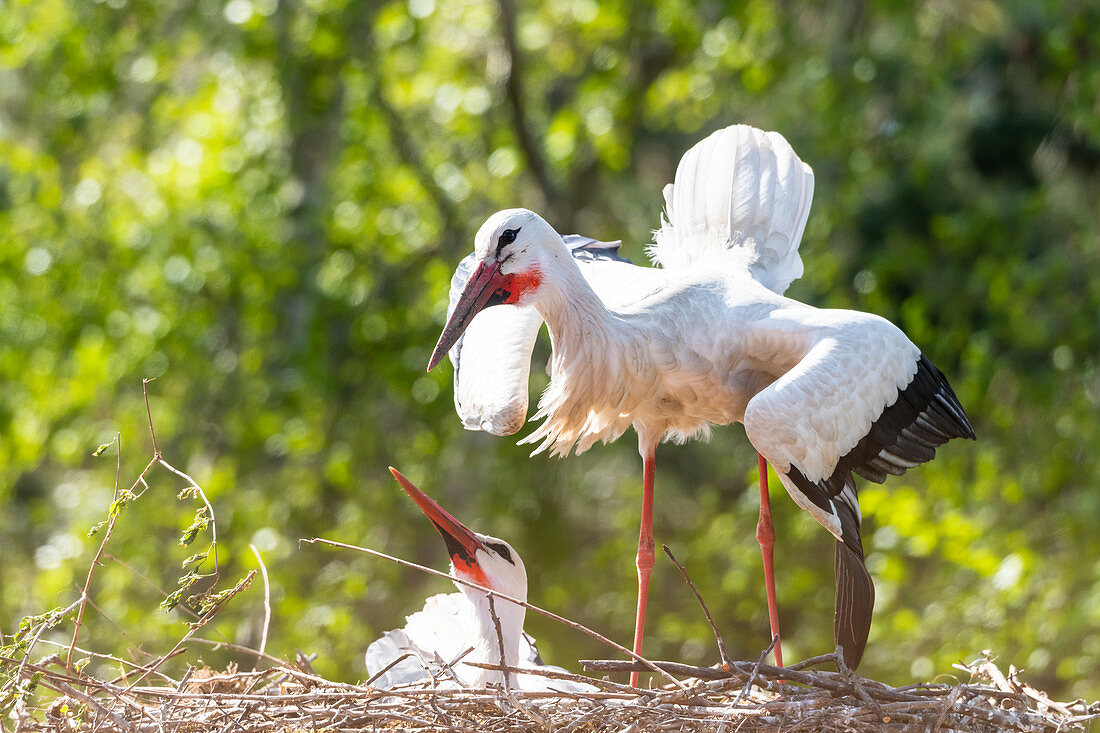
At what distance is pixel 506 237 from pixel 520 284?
12 centimetres

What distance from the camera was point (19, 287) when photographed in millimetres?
7691

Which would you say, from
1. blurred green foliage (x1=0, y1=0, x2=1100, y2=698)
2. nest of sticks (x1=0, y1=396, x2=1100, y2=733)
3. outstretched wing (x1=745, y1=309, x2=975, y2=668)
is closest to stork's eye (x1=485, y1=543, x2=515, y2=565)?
nest of sticks (x1=0, y1=396, x2=1100, y2=733)

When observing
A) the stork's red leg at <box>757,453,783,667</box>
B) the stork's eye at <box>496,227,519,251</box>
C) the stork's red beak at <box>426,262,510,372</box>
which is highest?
the stork's eye at <box>496,227,519,251</box>

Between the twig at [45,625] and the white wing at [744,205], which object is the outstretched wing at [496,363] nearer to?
the white wing at [744,205]

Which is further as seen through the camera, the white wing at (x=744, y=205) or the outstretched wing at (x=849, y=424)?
the white wing at (x=744, y=205)

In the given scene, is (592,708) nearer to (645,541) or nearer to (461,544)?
(461,544)

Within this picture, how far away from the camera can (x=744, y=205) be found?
3.82m

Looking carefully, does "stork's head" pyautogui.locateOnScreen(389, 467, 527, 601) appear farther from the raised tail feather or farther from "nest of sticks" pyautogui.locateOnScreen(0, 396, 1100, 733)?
the raised tail feather

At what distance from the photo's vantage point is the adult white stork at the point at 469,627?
3346mm

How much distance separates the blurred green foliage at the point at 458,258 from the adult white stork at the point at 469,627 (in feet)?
9.50

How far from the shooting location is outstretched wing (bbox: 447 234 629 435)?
3.47 meters

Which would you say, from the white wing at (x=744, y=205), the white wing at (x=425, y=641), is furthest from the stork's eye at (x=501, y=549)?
the white wing at (x=744, y=205)

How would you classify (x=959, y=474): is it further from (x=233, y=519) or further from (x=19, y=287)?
(x=19, y=287)

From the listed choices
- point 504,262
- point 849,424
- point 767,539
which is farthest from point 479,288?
point 767,539
